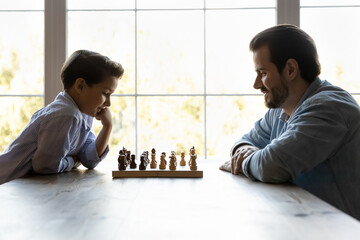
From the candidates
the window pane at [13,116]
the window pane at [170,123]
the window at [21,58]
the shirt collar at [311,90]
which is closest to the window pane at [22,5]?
the window at [21,58]

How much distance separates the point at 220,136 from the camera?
100 inches

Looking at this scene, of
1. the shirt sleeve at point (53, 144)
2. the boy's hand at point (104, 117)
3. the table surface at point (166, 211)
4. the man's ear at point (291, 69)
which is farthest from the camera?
the boy's hand at point (104, 117)

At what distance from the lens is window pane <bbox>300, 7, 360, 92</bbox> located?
2.49 meters

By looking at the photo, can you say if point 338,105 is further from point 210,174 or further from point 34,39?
point 34,39

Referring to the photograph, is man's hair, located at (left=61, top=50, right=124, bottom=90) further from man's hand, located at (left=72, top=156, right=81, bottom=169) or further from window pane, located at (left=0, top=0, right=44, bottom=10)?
window pane, located at (left=0, top=0, right=44, bottom=10)

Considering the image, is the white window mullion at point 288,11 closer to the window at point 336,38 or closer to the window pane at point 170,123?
the window at point 336,38

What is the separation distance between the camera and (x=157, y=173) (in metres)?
1.55

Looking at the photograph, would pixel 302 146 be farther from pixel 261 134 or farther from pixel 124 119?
pixel 124 119

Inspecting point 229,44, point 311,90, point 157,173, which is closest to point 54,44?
point 229,44

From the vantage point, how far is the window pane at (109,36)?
251cm

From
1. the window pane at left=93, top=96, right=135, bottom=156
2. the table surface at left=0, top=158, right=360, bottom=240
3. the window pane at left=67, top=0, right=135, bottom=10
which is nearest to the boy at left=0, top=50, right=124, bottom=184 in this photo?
the table surface at left=0, top=158, right=360, bottom=240

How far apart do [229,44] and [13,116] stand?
59.9 inches

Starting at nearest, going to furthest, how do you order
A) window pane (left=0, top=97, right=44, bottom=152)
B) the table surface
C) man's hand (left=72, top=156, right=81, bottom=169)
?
1. the table surface
2. man's hand (left=72, top=156, right=81, bottom=169)
3. window pane (left=0, top=97, right=44, bottom=152)

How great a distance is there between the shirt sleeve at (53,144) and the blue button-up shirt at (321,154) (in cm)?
75
